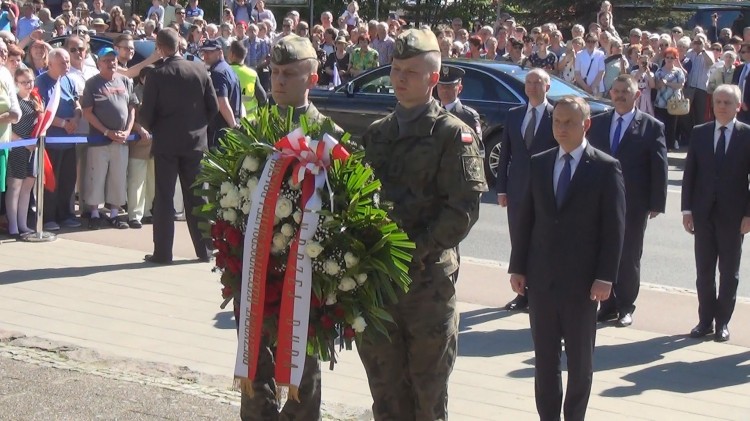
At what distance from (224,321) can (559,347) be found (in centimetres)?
330

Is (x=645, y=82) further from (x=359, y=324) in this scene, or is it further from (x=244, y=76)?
(x=359, y=324)

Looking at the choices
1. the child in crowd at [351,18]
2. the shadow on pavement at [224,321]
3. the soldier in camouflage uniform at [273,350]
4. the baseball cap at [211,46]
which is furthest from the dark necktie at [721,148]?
the child in crowd at [351,18]

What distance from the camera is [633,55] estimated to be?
20500 millimetres

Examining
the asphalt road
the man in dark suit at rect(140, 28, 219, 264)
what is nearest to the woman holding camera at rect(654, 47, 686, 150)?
the asphalt road

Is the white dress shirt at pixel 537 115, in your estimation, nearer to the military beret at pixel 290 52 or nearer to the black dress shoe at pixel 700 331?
the black dress shoe at pixel 700 331

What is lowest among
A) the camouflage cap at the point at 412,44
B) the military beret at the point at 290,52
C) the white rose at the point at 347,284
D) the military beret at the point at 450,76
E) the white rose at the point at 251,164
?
the white rose at the point at 347,284

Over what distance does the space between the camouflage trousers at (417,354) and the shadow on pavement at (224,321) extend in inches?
130

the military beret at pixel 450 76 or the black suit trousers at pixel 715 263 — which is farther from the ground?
the military beret at pixel 450 76

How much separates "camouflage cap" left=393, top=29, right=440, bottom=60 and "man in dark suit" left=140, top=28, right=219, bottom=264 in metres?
5.76

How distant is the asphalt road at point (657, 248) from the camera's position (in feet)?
35.1

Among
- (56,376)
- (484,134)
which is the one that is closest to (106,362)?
(56,376)

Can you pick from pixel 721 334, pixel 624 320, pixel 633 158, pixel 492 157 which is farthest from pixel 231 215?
pixel 492 157

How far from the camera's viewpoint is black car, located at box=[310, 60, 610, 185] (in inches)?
627

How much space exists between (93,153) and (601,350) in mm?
6563
